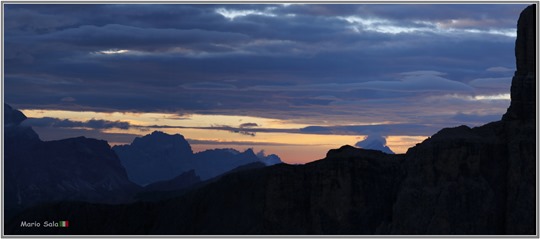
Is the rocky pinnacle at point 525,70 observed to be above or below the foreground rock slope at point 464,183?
above

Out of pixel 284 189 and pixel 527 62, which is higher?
pixel 527 62

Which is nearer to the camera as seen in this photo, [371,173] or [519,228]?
[519,228]

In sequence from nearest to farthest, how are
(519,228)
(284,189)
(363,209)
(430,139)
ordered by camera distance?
(519,228)
(430,139)
(363,209)
(284,189)

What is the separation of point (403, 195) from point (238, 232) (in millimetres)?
44559

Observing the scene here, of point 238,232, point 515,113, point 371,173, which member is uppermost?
point 515,113

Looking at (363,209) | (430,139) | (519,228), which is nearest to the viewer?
(519,228)

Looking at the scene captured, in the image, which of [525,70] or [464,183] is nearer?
[464,183]

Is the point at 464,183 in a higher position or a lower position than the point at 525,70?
lower

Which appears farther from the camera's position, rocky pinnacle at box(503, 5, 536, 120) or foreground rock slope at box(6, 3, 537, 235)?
rocky pinnacle at box(503, 5, 536, 120)

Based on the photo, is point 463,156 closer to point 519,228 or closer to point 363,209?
point 519,228

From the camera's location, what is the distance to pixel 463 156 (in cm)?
14625

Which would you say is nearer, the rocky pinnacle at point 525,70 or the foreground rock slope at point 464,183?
the foreground rock slope at point 464,183

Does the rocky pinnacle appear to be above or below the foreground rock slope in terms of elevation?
above

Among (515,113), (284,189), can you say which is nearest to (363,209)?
(284,189)
